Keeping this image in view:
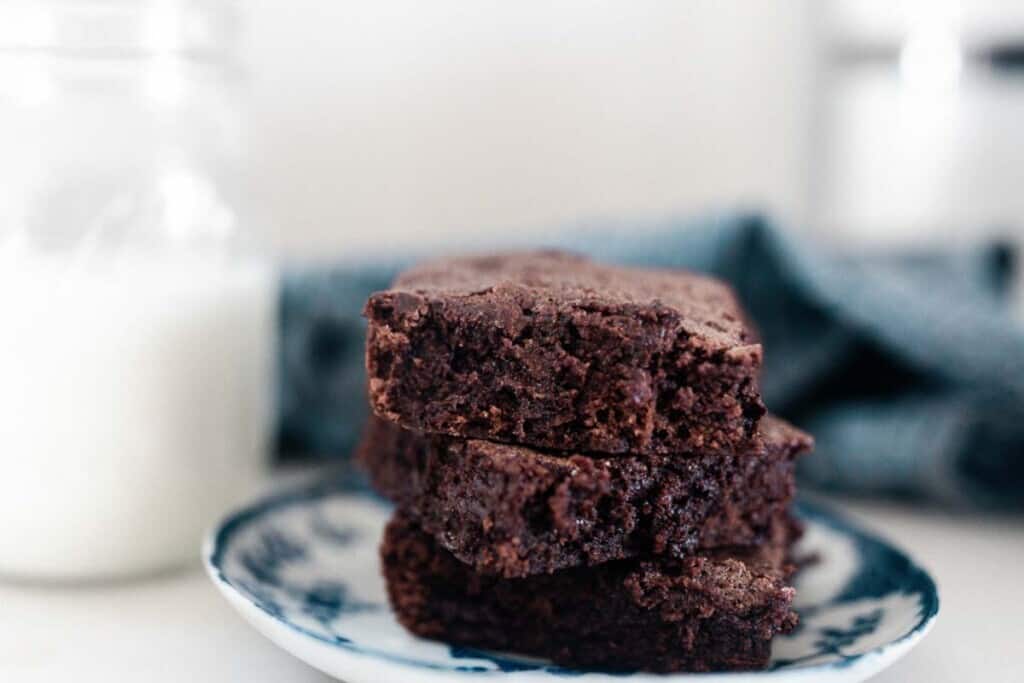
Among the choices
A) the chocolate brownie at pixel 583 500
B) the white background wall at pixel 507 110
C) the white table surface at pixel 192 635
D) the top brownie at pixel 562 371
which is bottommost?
the white table surface at pixel 192 635

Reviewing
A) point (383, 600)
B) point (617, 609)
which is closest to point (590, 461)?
point (617, 609)

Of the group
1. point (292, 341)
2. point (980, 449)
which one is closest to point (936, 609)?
point (980, 449)

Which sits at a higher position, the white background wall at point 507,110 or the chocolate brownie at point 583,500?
the white background wall at point 507,110

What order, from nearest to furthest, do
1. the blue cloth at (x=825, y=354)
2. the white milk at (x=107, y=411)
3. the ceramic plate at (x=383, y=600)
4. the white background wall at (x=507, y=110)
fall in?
the ceramic plate at (x=383, y=600) → the white milk at (x=107, y=411) → the blue cloth at (x=825, y=354) → the white background wall at (x=507, y=110)

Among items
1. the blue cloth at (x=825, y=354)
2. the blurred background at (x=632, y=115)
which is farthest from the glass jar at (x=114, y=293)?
the blurred background at (x=632, y=115)

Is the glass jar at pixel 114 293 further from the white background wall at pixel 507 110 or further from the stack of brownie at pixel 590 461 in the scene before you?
the white background wall at pixel 507 110

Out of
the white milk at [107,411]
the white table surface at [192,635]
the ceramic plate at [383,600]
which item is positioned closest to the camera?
the ceramic plate at [383,600]
